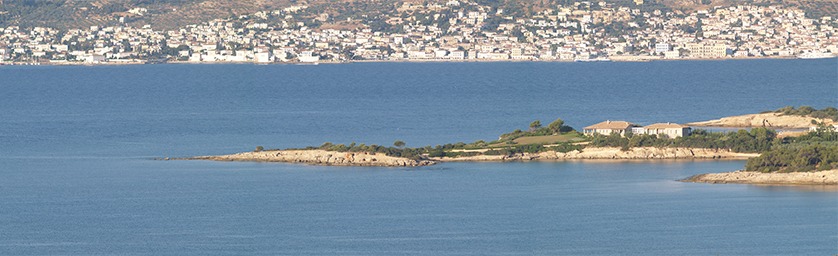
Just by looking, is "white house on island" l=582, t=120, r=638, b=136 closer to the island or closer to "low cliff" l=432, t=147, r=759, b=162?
the island

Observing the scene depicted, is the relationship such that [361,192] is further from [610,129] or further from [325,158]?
[610,129]

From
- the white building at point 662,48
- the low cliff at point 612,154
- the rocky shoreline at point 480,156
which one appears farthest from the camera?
the white building at point 662,48

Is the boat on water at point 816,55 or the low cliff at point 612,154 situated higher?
the low cliff at point 612,154

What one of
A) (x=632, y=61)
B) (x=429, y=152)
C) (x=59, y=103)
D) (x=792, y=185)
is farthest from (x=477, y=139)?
(x=632, y=61)

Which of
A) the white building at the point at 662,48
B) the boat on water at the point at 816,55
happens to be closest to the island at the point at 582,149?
the boat on water at the point at 816,55

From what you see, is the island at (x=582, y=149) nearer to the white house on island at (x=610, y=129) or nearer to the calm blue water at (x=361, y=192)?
the white house on island at (x=610, y=129)

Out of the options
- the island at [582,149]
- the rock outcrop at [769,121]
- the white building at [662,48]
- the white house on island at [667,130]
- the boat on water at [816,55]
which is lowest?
the boat on water at [816,55]

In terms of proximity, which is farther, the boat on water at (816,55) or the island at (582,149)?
the boat on water at (816,55)

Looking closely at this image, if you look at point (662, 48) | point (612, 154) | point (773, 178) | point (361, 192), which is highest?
point (773, 178)

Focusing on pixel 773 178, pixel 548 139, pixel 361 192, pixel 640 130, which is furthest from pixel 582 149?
pixel 361 192
